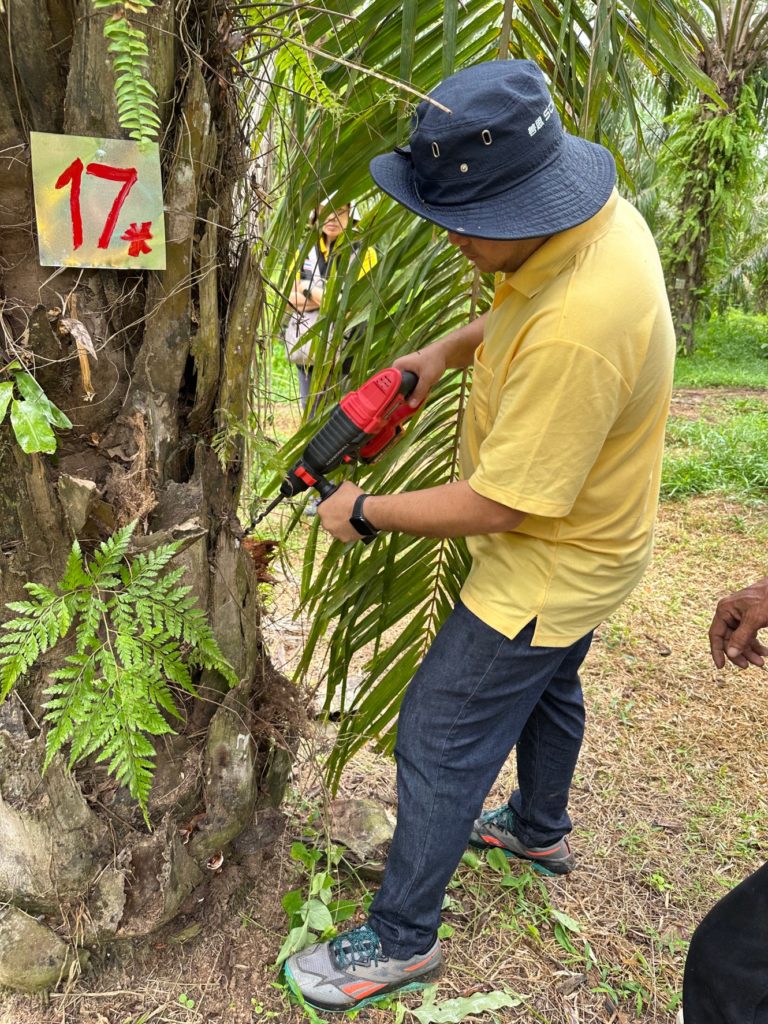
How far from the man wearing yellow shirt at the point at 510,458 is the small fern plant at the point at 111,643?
1.30 feet

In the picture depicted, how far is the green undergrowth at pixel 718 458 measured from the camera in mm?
4941

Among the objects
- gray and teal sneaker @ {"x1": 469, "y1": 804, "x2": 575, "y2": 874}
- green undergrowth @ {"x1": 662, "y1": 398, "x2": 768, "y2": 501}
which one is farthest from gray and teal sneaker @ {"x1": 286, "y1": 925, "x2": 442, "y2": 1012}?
green undergrowth @ {"x1": 662, "y1": 398, "x2": 768, "y2": 501}

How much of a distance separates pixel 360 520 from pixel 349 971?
38.4 inches

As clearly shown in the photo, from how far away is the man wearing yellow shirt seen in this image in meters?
1.22

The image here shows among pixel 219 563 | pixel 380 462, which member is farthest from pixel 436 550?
pixel 219 563

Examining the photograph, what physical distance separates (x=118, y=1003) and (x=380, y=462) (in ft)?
4.03

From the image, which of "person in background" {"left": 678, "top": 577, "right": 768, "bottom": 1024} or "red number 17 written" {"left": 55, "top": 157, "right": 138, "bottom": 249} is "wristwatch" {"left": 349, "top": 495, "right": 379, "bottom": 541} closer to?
"red number 17 written" {"left": 55, "top": 157, "right": 138, "bottom": 249}

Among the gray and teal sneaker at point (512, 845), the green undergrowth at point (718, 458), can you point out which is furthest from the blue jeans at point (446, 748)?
the green undergrowth at point (718, 458)

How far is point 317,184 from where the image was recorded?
1.56 meters

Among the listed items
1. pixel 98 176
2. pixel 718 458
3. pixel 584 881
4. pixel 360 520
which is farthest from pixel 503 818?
pixel 718 458

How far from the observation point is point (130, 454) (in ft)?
4.37

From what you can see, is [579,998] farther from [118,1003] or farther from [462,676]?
[118,1003]

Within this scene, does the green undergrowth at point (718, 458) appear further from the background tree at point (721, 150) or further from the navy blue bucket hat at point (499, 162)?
the navy blue bucket hat at point (499, 162)

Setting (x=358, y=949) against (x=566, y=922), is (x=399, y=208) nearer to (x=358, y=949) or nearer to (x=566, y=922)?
(x=358, y=949)
